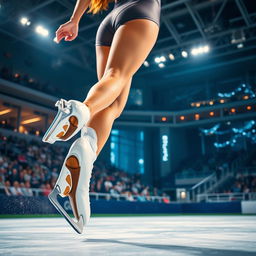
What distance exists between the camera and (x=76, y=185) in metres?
1.16

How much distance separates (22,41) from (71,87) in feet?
14.7

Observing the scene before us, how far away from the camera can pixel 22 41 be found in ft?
50.1

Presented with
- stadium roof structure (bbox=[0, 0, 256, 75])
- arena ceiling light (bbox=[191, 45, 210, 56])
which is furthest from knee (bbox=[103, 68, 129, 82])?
arena ceiling light (bbox=[191, 45, 210, 56])

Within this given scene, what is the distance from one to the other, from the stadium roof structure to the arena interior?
49 millimetres

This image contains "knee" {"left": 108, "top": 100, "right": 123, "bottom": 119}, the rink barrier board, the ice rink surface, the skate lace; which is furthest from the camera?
the rink barrier board

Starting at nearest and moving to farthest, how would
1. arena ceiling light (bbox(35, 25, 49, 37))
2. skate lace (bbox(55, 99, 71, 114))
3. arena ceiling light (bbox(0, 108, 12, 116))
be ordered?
skate lace (bbox(55, 99, 71, 114))
arena ceiling light (bbox(35, 25, 49, 37))
arena ceiling light (bbox(0, 108, 12, 116))

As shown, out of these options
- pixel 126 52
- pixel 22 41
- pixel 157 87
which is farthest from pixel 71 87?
pixel 126 52

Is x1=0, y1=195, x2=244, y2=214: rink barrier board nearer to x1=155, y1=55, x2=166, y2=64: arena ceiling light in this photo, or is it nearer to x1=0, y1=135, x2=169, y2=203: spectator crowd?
x1=0, y1=135, x2=169, y2=203: spectator crowd

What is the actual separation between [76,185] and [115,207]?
26.7 ft

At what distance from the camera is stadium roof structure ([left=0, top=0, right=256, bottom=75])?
1234cm

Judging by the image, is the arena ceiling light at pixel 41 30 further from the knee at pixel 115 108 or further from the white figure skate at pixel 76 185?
the white figure skate at pixel 76 185

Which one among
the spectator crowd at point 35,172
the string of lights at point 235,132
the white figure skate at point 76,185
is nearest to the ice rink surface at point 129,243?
the white figure skate at point 76,185

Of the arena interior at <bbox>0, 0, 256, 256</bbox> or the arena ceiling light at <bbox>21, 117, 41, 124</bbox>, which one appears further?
the arena ceiling light at <bbox>21, 117, 41, 124</bbox>

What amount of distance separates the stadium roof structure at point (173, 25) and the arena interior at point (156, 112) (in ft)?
0.16
